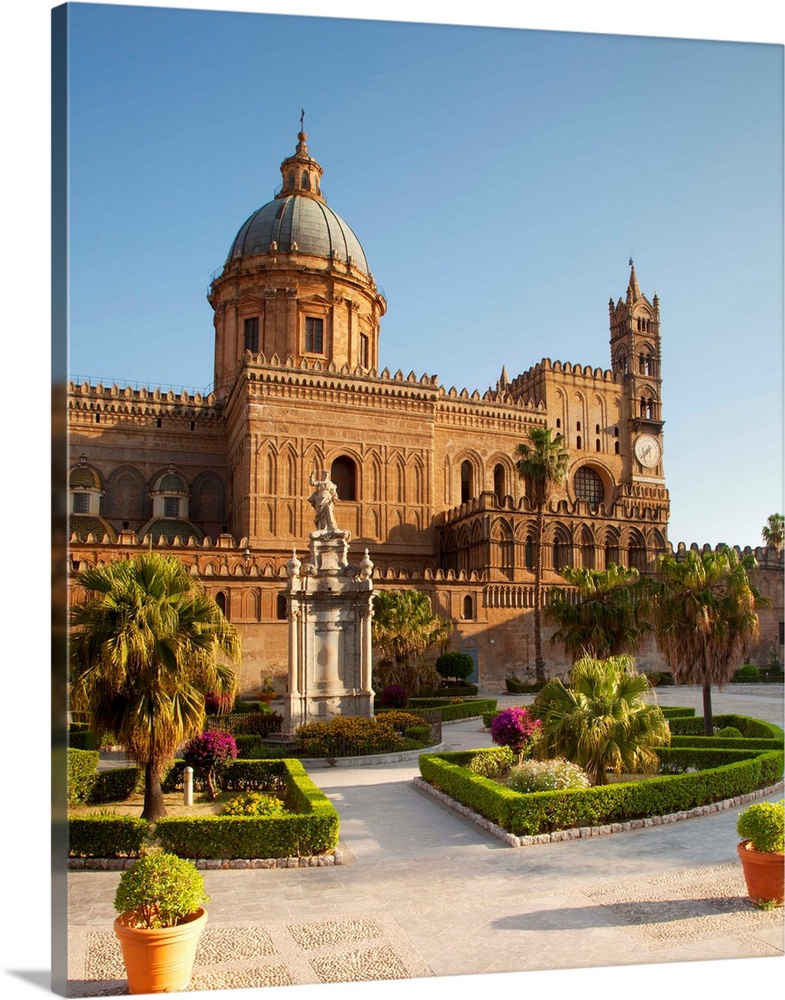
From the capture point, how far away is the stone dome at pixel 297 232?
49.6 m

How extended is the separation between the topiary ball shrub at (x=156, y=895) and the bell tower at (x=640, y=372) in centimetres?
5024

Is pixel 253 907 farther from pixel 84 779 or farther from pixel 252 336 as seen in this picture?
pixel 252 336

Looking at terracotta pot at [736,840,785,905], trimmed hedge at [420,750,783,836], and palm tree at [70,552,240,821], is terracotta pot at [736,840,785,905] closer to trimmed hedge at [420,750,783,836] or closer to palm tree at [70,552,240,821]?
trimmed hedge at [420,750,783,836]

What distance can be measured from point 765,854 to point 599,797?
3.82 metres

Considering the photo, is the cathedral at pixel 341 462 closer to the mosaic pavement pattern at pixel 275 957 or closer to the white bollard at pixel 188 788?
the white bollard at pixel 188 788

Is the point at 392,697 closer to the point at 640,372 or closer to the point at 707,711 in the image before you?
the point at 707,711

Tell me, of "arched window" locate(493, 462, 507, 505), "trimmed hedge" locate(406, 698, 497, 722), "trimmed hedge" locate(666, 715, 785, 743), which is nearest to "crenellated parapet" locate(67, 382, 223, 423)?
"arched window" locate(493, 462, 507, 505)

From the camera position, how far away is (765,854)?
8719 mm

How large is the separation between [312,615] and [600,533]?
26458 millimetres

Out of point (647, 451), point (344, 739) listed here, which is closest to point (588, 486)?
point (647, 451)

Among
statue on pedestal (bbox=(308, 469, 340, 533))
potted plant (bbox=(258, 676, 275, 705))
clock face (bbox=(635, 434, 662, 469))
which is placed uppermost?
clock face (bbox=(635, 434, 662, 469))

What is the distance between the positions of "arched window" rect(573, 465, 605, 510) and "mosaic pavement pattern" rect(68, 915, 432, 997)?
46.5 metres

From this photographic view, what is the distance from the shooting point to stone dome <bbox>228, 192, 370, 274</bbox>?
163 feet

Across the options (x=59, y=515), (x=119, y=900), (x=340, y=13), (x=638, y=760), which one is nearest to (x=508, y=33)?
(x=340, y=13)
